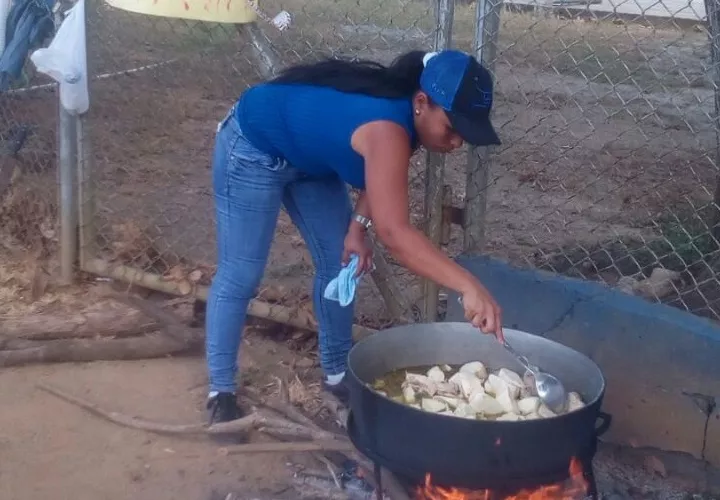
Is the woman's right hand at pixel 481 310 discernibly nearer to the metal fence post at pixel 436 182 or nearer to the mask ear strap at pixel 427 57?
the mask ear strap at pixel 427 57

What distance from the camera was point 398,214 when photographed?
A: 9.41 ft

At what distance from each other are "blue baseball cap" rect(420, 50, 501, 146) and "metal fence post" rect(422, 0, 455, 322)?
93cm

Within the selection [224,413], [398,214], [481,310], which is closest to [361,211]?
[398,214]

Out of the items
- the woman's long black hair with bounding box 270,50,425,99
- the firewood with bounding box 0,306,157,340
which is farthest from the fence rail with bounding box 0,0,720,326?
the woman's long black hair with bounding box 270,50,425,99

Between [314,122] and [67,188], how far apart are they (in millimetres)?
2253

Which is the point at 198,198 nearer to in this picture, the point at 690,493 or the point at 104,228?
the point at 104,228

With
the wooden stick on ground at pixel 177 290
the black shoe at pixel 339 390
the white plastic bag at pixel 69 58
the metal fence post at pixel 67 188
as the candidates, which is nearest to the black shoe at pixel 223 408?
the black shoe at pixel 339 390

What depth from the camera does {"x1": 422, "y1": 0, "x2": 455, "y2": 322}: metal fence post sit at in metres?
3.84

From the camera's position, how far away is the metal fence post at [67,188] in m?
4.97

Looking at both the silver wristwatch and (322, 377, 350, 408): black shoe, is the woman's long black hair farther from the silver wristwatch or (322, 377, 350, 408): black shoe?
(322, 377, 350, 408): black shoe

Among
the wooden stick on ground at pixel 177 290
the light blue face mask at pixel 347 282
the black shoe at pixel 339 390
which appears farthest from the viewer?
the wooden stick on ground at pixel 177 290

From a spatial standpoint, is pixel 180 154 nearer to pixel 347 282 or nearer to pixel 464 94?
pixel 347 282

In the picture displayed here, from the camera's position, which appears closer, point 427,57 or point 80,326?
point 427,57

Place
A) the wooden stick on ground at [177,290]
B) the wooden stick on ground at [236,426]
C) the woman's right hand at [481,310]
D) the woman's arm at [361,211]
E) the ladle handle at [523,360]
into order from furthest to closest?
the wooden stick on ground at [177,290] → the wooden stick on ground at [236,426] → the woman's arm at [361,211] → the ladle handle at [523,360] → the woman's right hand at [481,310]
